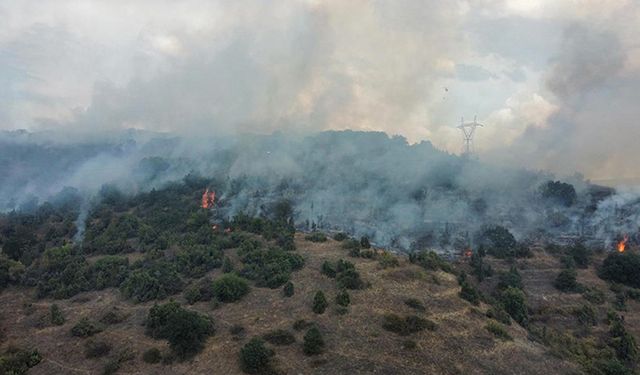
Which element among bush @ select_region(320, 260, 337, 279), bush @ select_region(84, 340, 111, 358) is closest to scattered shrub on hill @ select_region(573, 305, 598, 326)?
bush @ select_region(320, 260, 337, 279)

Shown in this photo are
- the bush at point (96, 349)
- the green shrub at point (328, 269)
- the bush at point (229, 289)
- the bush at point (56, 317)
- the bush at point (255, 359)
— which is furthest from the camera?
the green shrub at point (328, 269)

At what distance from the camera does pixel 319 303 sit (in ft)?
220

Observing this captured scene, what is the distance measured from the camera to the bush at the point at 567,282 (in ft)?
297

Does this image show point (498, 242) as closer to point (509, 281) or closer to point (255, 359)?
point (509, 281)

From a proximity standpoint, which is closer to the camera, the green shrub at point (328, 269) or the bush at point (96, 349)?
the bush at point (96, 349)

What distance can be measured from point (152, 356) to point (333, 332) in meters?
22.2

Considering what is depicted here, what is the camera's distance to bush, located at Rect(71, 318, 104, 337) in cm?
6512

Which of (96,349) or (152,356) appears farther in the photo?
(96,349)

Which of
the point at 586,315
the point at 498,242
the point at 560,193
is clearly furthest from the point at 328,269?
the point at 560,193

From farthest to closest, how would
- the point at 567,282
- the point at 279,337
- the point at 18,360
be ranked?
1. the point at 567,282
2. the point at 279,337
3. the point at 18,360

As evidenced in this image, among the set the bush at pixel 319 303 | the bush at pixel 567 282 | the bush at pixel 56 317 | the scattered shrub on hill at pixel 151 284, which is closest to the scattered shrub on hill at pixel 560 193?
the bush at pixel 567 282

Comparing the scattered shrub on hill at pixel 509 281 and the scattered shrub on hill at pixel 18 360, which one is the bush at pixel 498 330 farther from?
the scattered shrub on hill at pixel 18 360

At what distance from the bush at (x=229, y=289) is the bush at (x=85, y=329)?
1648cm

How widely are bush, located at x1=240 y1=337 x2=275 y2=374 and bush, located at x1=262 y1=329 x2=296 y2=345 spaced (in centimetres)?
454
